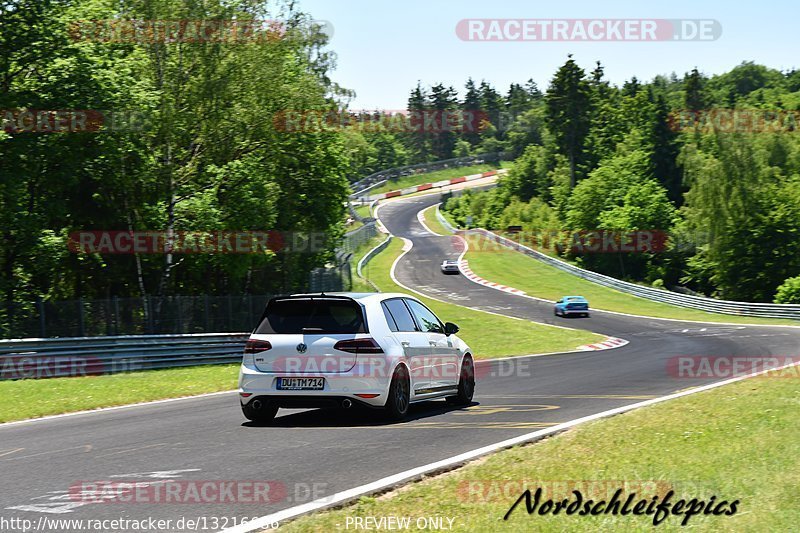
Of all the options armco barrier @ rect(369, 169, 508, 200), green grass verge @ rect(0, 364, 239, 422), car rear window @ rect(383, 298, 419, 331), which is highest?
→ armco barrier @ rect(369, 169, 508, 200)

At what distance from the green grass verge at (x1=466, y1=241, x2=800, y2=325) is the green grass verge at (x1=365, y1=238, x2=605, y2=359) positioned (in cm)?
1169

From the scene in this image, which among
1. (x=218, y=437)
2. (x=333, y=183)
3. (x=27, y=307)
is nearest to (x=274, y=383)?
(x=218, y=437)

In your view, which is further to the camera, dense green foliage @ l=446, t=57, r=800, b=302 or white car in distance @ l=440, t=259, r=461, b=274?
white car in distance @ l=440, t=259, r=461, b=274

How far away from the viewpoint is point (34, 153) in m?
29.0

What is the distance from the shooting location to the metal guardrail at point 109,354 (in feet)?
76.6

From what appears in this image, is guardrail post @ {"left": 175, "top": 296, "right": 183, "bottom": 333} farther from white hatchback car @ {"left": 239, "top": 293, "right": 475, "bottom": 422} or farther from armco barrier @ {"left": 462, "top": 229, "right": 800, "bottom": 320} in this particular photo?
armco barrier @ {"left": 462, "top": 229, "right": 800, "bottom": 320}

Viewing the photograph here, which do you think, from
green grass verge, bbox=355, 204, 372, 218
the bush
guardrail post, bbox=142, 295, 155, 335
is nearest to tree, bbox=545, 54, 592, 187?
green grass verge, bbox=355, 204, 372, 218

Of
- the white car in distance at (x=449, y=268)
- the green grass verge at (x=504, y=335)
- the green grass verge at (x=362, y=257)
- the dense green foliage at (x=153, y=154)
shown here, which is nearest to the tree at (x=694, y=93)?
the green grass verge at (x=362, y=257)

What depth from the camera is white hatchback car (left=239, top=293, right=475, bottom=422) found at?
11.6 m

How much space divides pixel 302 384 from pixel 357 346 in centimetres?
84

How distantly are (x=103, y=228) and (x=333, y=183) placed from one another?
1121 cm

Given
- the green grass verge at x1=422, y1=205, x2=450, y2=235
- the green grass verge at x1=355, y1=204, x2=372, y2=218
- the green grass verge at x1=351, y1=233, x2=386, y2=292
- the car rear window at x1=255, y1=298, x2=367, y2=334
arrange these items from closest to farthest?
the car rear window at x1=255, y1=298, x2=367, y2=334 < the green grass verge at x1=351, y1=233, x2=386, y2=292 < the green grass verge at x1=422, y1=205, x2=450, y2=235 < the green grass verge at x1=355, y1=204, x2=372, y2=218

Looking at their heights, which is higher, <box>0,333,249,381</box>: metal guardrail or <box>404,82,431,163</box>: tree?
<box>404,82,431,163</box>: tree

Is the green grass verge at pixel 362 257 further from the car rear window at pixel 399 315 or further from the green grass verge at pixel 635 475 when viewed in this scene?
the green grass verge at pixel 635 475
